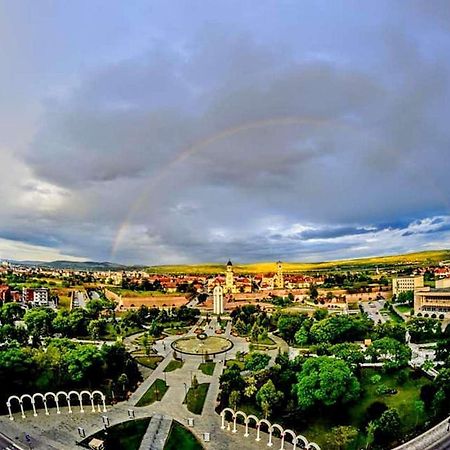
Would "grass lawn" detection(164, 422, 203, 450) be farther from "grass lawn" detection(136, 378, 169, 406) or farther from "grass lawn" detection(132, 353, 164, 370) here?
"grass lawn" detection(132, 353, 164, 370)

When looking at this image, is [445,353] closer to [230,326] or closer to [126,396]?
[126,396]

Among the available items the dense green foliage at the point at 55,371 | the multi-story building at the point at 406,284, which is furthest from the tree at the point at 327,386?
the multi-story building at the point at 406,284

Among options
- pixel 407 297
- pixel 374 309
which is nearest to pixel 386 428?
pixel 374 309

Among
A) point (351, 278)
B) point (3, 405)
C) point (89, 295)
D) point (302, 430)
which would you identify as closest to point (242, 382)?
point (302, 430)

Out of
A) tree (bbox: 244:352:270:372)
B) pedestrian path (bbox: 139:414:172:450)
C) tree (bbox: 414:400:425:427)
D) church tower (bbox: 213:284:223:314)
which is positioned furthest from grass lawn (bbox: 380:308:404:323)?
pedestrian path (bbox: 139:414:172:450)

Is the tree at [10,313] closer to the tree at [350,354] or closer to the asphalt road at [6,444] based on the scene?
the asphalt road at [6,444]
